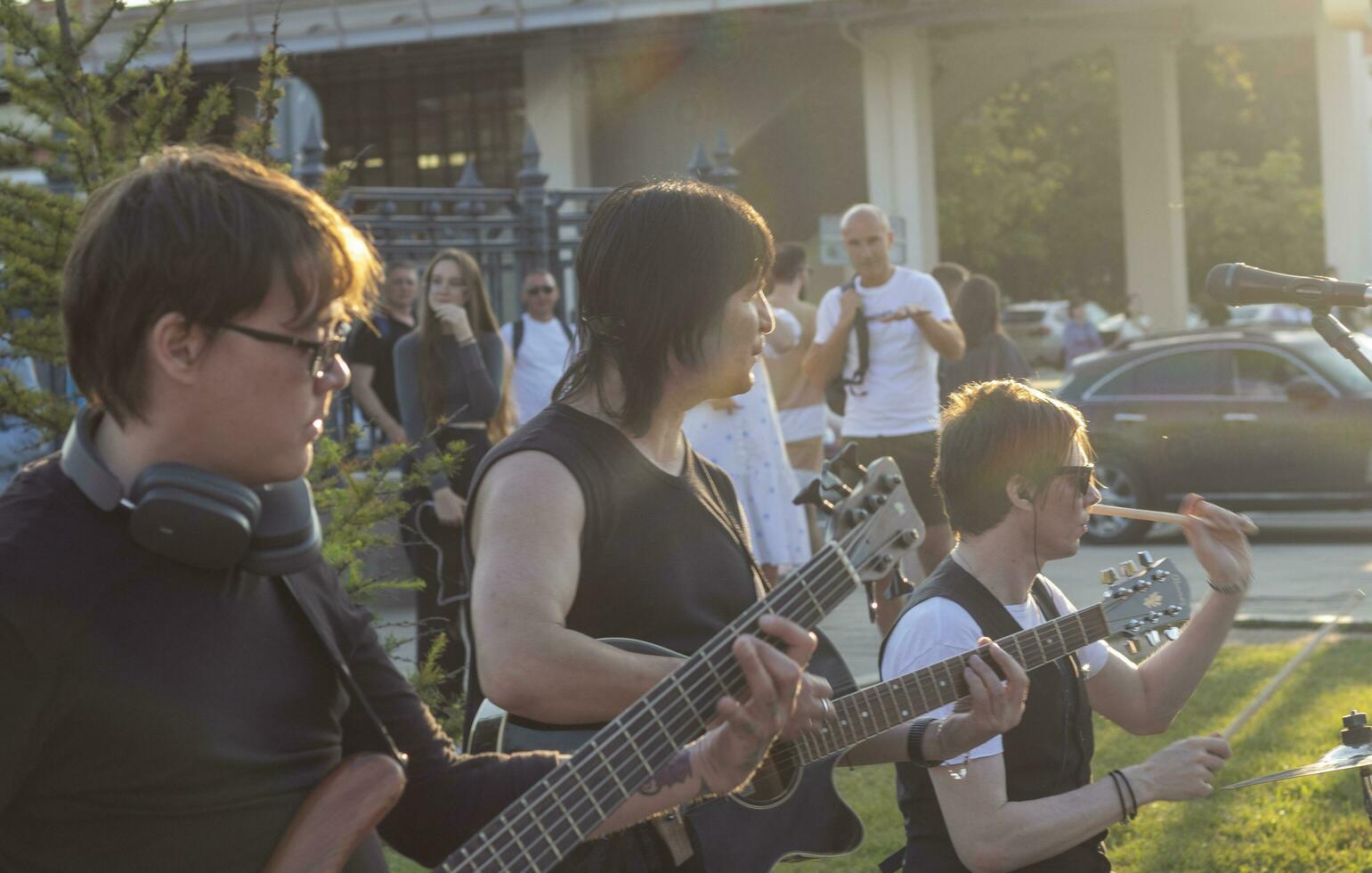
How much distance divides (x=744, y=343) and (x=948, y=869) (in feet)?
3.82

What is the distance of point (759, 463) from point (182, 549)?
20.2ft

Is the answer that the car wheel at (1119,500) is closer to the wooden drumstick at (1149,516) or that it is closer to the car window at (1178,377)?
the car window at (1178,377)

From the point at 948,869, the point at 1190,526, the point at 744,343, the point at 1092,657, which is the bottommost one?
the point at 948,869

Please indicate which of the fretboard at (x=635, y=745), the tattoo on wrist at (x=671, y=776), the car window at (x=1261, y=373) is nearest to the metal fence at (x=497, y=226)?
the car window at (x=1261, y=373)

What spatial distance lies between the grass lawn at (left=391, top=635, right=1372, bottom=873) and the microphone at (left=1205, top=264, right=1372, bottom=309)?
7.39 ft

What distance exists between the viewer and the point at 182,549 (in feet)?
5.71

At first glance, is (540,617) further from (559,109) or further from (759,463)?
(559,109)

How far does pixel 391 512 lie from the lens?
16.2 feet

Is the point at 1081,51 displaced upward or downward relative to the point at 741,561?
upward

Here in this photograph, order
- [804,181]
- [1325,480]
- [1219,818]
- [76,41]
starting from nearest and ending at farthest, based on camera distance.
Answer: [76,41] < [1219,818] < [1325,480] < [804,181]

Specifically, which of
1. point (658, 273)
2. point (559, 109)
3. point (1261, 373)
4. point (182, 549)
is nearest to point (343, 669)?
point (182, 549)

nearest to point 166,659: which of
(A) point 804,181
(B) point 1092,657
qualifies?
(B) point 1092,657

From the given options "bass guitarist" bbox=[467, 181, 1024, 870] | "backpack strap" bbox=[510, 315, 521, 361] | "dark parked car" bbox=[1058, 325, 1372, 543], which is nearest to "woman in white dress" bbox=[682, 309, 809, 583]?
"backpack strap" bbox=[510, 315, 521, 361]

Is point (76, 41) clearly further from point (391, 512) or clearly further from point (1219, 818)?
point (1219, 818)
